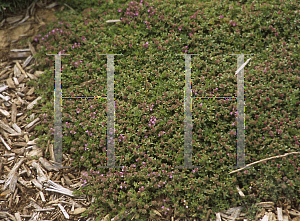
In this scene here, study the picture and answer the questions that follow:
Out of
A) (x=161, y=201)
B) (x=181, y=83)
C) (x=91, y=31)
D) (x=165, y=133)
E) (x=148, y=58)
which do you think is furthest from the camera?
(x=91, y=31)

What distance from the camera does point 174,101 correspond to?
4.50 meters

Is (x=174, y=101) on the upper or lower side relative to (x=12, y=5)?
lower

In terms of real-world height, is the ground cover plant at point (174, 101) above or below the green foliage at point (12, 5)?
below

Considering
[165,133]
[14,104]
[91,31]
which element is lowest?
[165,133]

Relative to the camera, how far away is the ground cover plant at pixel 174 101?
3.99m

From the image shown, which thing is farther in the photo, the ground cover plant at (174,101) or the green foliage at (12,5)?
the green foliage at (12,5)

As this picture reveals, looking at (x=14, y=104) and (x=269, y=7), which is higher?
(x=269, y=7)

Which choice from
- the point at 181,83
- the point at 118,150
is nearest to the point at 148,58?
the point at 181,83

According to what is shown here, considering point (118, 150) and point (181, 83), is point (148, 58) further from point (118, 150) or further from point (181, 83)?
point (118, 150)

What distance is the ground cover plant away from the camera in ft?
13.1

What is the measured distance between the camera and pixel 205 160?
13.4 feet

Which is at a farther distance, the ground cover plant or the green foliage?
the green foliage

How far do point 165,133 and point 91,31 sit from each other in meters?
2.73

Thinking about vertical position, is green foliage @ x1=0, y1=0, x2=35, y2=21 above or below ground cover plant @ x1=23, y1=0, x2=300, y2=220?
above
